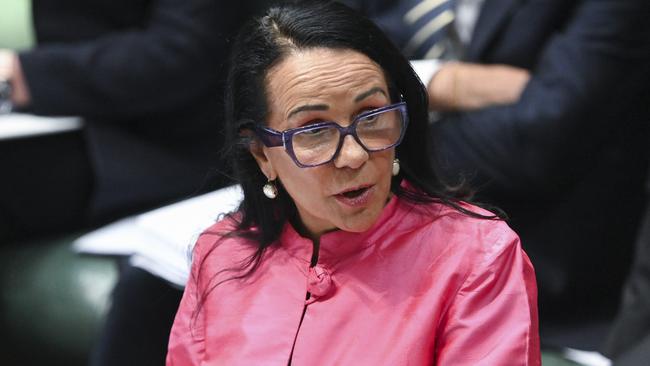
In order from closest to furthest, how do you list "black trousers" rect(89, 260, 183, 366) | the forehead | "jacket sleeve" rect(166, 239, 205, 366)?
the forehead
"jacket sleeve" rect(166, 239, 205, 366)
"black trousers" rect(89, 260, 183, 366)

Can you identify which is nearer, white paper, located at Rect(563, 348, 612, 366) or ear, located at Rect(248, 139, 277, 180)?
ear, located at Rect(248, 139, 277, 180)

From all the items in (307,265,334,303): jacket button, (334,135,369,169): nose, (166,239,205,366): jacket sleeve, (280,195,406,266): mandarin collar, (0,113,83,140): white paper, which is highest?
(334,135,369,169): nose

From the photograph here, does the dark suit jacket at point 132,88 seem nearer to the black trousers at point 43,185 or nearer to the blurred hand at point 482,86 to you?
the black trousers at point 43,185

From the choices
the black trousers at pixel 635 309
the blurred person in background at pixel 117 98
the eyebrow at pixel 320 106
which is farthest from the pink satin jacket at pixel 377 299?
the blurred person in background at pixel 117 98

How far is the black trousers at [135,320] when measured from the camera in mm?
1005

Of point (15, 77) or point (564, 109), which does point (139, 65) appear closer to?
point (15, 77)

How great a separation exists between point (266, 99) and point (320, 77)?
0.05m

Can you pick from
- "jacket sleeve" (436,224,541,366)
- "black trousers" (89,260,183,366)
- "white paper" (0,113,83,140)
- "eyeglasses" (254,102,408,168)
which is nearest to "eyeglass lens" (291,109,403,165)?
"eyeglasses" (254,102,408,168)

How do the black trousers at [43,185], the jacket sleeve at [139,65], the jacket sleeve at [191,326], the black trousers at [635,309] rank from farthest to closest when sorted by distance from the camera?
the black trousers at [43,185] → the jacket sleeve at [139,65] → the black trousers at [635,309] → the jacket sleeve at [191,326]

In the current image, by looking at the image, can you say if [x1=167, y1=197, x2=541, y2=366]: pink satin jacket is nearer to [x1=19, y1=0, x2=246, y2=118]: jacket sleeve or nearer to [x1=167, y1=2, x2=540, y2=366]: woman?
[x1=167, y1=2, x2=540, y2=366]: woman

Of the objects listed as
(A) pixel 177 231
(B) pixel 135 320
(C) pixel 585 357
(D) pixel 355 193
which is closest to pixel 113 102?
(B) pixel 135 320

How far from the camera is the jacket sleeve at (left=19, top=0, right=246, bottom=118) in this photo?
1.51m

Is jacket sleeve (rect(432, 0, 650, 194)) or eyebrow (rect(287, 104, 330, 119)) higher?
eyebrow (rect(287, 104, 330, 119))

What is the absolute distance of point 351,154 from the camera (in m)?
0.72
